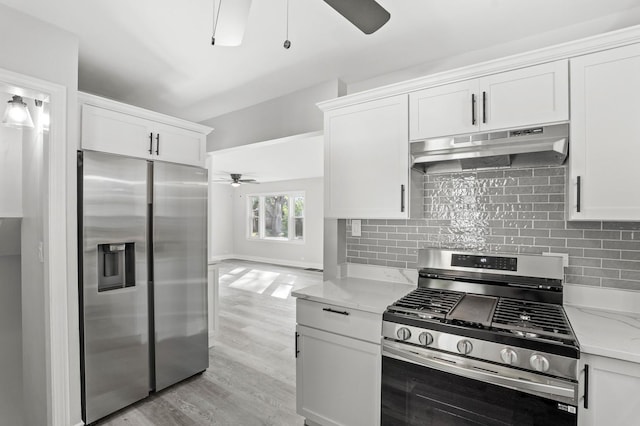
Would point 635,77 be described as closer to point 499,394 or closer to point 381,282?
point 499,394

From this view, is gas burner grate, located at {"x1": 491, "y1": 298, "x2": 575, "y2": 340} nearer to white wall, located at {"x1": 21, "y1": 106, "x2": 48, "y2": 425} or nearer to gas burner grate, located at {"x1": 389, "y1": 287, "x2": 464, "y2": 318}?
gas burner grate, located at {"x1": 389, "y1": 287, "x2": 464, "y2": 318}

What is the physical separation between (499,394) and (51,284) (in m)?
2.64

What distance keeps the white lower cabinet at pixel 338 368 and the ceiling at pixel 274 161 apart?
186cm

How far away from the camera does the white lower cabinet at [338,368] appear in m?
1.83

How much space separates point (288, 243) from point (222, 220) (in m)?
2.60

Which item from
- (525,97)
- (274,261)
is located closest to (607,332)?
(525,97)

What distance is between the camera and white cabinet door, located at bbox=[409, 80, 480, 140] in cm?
188

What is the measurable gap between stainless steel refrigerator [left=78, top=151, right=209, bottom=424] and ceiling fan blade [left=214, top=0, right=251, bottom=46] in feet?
4.77

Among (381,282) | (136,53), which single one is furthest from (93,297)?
(381,282)

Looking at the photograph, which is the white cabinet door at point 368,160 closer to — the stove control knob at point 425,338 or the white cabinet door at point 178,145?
the stove control knob at point 425,338

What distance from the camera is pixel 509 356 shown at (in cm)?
140

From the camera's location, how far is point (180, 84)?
2895mm

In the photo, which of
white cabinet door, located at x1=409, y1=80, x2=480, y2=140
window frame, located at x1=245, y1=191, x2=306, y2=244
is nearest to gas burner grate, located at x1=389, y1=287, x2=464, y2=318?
white cabinet door, located at x1=409, y1=80, x2=480, y2=140

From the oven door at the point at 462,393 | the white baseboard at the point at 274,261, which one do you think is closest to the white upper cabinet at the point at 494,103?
the oven door at the point at 462,393
